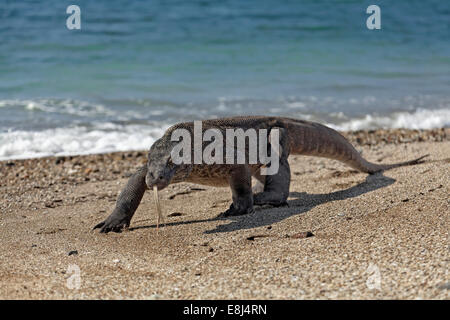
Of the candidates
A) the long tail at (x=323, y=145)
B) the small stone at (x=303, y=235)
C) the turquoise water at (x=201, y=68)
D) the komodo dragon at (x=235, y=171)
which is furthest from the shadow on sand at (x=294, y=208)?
the turquoise water at (x=201, y=68)

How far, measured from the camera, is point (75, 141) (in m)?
10.5

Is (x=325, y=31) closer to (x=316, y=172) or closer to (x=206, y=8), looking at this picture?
(x=206, y=8)

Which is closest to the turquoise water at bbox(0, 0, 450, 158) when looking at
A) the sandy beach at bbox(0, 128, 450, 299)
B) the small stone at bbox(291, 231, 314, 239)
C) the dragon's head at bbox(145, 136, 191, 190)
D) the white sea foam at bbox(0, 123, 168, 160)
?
the white sea foam at bbox(0, 123, 168, 160)

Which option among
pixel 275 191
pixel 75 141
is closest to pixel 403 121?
pixel 75 141

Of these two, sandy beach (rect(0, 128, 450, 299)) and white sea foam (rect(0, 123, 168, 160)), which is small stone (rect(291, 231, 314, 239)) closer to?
sandy beach (rect(0, 128, 450, 299))

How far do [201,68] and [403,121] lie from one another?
6.55 metres

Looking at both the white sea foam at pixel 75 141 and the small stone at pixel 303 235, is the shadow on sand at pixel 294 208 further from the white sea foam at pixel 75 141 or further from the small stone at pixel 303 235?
the white sea foam at pixel 75 141

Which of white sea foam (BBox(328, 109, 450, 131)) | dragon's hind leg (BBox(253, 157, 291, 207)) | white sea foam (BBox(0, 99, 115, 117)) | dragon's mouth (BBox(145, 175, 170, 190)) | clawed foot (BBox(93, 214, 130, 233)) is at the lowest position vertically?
white sea foam (BBox(328, 109, 450, 131))

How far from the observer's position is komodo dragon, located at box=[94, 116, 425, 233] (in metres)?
5.36

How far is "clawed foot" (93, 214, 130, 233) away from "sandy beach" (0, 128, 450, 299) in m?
0.11

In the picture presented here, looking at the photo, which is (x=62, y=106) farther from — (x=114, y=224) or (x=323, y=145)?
(x=114, y=224)

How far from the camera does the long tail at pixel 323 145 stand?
716cm

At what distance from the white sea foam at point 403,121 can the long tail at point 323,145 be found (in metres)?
4.06
